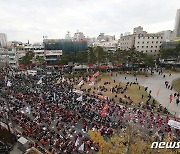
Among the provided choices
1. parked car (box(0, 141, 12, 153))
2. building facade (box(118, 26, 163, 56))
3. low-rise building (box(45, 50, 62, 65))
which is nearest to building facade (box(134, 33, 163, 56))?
building facade (box(118, 26, 163, 56))

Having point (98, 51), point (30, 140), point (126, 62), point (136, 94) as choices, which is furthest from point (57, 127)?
point (126, 62)

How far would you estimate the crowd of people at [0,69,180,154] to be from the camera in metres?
18.2

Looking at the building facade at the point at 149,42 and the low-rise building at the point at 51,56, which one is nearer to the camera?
the low-rise building at the point at 51,56

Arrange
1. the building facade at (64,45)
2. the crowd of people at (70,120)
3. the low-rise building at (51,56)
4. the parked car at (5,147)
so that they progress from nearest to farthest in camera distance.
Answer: the parked car at (5,147) → the crowd of people at (70,120) → the low-rise building at (51,56) → the building facade at (64,45)

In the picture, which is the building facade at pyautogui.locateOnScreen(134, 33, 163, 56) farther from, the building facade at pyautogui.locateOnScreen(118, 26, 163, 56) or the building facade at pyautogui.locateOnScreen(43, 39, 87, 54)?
the building facade at pyautogui.locateOnScreen(43, 39, 87, 54)

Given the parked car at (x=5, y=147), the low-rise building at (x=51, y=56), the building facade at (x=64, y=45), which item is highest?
the building facade at (x=64, y=45)

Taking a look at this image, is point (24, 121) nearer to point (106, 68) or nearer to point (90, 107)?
point (90, 107)

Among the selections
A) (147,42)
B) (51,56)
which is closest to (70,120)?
(51,56)

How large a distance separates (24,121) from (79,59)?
3955cm

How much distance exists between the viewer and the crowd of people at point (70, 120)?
59.7 ft

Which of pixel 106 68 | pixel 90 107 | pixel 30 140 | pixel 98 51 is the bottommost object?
pixel 30 140

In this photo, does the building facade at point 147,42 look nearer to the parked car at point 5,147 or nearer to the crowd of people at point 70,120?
the crowd of people at point 70,120

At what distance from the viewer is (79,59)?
59.7 metres

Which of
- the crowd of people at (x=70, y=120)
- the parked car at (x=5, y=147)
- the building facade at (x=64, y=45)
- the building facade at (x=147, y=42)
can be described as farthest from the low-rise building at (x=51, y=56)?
the parked car at (x=5, y=147)
